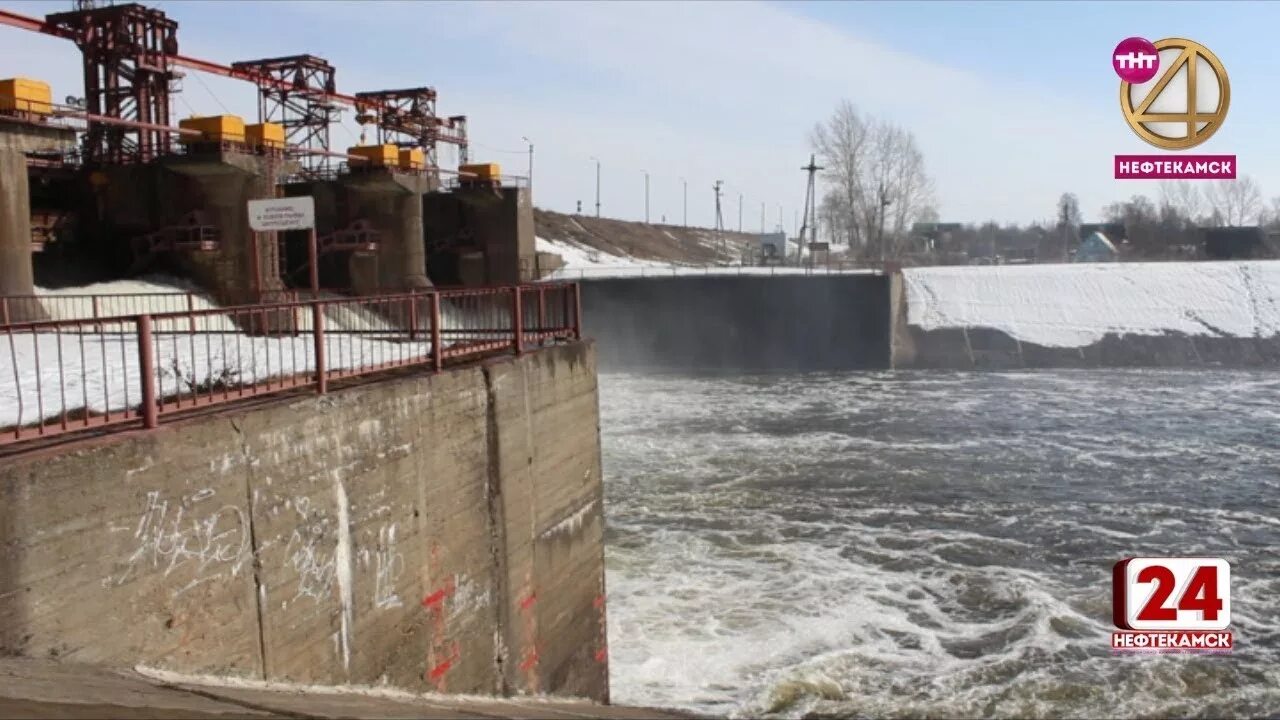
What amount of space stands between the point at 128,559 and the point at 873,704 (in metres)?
7.92

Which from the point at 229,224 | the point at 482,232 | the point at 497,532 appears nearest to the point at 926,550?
the point at 497,532

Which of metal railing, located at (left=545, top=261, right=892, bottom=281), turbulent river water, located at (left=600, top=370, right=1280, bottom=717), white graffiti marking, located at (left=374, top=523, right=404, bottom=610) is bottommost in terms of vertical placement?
turbulent river water, located at (left=600, top=370, right=1280, bottom=717)

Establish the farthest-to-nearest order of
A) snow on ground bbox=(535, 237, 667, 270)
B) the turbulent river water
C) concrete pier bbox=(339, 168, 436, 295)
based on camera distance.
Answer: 1. snow on ground bbox=(535, 237, 667, 270)
2. concrete pier bbox=(339, 168, 436, 295)
3. the turbulent river water

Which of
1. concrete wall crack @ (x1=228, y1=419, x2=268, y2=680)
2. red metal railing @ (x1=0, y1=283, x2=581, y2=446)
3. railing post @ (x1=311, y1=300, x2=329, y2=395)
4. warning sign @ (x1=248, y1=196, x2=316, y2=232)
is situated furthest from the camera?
warning sign @ (x1=248, y1=196, x2=316, y2=232)

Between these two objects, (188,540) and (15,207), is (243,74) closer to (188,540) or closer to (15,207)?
(15,207)

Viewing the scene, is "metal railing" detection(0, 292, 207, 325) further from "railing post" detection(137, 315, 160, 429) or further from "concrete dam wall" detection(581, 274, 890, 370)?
"concrete dam wall" detection(581, 274, 890, 370)

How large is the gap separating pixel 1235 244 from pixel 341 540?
68.0 metres

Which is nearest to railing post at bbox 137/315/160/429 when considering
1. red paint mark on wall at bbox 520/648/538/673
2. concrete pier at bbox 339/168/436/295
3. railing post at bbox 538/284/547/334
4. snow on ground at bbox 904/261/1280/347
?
red paint mark on wall at bbox 520/648/538/673

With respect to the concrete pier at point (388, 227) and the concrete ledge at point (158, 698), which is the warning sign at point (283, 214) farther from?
the concrete pier at point (388, 227)

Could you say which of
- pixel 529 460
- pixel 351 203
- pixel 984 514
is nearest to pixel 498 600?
pixel 529 460

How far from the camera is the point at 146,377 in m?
5.41

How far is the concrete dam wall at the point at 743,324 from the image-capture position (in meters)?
41.2

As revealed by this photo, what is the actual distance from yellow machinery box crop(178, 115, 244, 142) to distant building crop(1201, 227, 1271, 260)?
59166 millimetres

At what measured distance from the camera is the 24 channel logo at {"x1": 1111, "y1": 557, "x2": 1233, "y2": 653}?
1050cm
